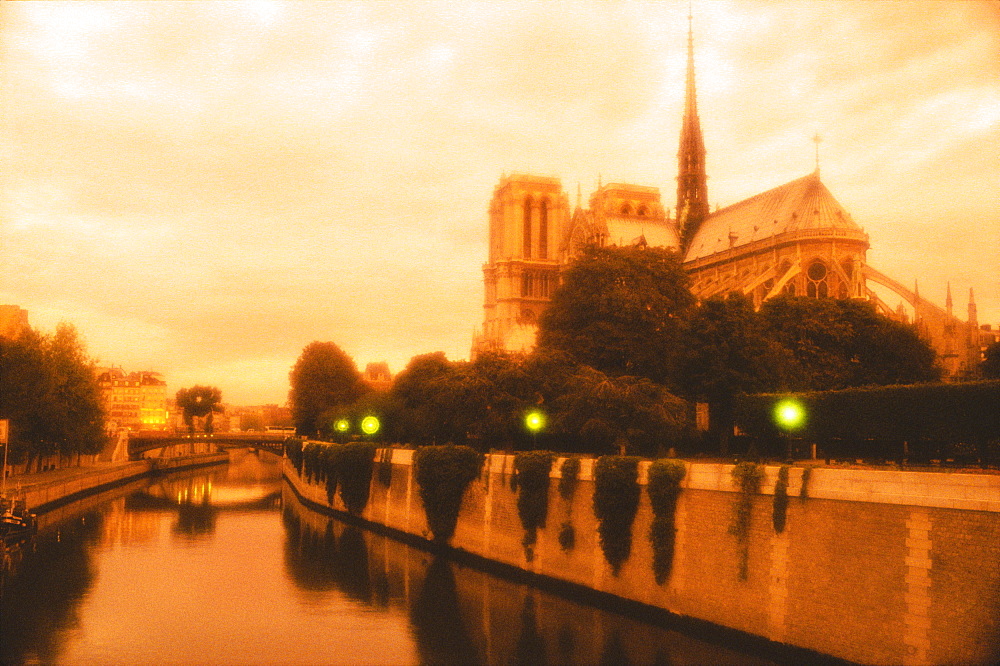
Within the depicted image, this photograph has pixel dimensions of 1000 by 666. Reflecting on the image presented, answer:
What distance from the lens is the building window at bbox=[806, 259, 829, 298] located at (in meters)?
52.8

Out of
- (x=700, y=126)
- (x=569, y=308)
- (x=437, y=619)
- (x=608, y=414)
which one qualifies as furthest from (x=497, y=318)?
(x=437, y=619)

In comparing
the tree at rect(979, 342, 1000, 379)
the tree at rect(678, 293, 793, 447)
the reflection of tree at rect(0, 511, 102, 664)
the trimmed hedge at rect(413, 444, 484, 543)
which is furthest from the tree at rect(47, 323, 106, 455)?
the tree at rect(979, 342, 1000, 379)

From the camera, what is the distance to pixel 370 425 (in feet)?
143

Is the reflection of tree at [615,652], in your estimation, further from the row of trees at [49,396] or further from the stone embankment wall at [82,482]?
the row of trees at [49,396]

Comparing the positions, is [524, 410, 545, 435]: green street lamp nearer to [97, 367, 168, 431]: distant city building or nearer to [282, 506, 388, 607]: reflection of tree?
[282, 506, 388, 607]: reflection of tree

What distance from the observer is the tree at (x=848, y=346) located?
3678 centimetres

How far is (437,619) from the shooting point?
73.6ft

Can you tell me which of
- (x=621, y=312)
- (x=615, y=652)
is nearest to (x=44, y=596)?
(x=615, y=652)

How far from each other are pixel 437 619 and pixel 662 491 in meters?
6.36

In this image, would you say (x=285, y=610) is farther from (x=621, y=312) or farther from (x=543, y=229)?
(x=543, y=229)

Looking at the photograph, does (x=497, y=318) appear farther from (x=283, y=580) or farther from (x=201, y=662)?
(x=201, y=662)

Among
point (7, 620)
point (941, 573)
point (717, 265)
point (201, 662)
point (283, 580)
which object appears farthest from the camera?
point (717, 265)

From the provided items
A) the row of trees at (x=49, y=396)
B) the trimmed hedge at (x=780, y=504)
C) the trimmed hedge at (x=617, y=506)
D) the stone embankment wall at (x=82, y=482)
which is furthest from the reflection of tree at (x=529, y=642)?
the row of trees at (x=49, y=396)

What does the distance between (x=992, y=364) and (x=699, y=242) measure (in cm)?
3669
